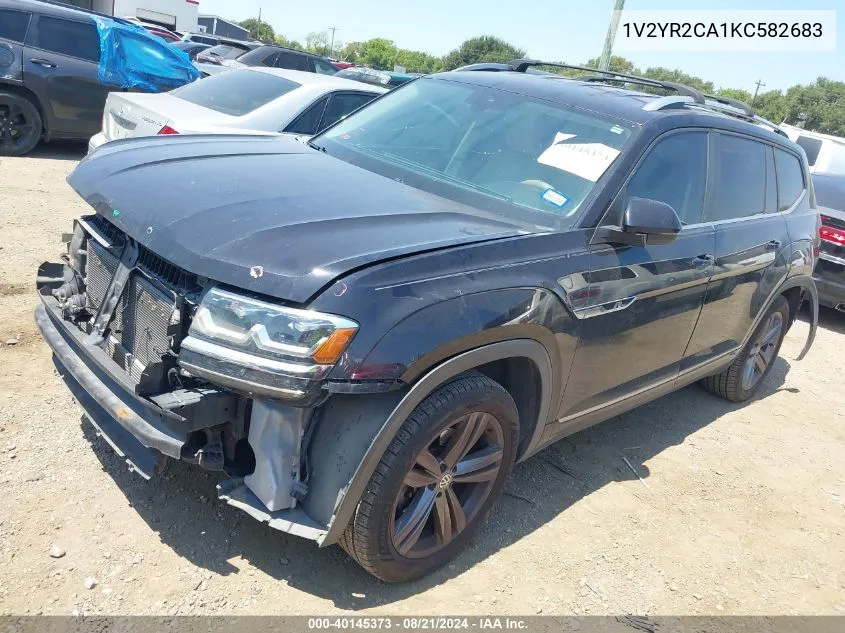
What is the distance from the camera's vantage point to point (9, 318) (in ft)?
14.1

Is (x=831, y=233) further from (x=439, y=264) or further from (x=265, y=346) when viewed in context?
(x=265, y=346)

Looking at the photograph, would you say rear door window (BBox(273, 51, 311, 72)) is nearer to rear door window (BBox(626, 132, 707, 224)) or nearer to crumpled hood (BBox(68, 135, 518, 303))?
crumpled hood (BBox(68, 135, 518, 303))

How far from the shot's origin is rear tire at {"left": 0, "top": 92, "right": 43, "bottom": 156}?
841cm

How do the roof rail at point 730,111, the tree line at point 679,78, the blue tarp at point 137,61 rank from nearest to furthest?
the roof rail at point 730,111 < the blue tarp at point 137,61 < the tree line at point 679,78

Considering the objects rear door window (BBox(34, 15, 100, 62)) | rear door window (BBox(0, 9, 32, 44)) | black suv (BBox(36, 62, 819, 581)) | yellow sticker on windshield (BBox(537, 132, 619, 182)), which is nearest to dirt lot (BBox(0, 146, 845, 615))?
black suv (BBox(36, 62, 819, 581))

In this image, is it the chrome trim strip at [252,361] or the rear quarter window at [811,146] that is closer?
the chrome trim strip at [252,361]

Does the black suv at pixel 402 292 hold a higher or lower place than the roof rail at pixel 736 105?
lower

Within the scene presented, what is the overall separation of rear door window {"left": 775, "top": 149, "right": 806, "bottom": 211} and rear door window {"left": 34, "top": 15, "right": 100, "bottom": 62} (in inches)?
317

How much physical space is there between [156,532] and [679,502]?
8.76 feet

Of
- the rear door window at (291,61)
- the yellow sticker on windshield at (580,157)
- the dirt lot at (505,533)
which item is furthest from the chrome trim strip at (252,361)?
the rear door window at (291,61)

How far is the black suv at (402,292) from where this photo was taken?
7.66 feet

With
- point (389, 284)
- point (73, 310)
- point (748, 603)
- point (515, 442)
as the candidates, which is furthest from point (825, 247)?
point (73, 310)

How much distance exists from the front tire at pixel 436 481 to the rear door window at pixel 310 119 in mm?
4441

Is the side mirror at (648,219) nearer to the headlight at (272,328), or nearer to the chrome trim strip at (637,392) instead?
the chrome trim strip at (637,392)
